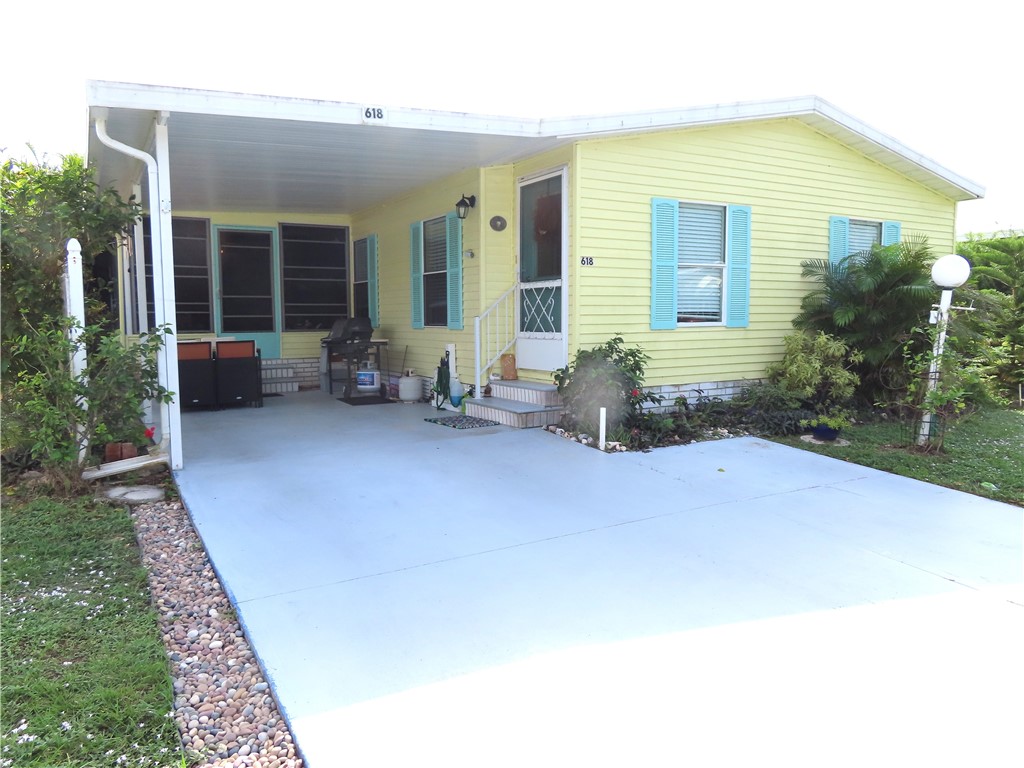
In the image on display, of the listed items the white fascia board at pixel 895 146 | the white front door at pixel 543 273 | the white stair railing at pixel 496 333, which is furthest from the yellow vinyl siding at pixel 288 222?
the white fascia board at pixel 895 146

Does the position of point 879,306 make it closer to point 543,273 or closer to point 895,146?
point 895,146

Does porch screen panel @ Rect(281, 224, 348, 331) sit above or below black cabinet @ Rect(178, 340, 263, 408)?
above

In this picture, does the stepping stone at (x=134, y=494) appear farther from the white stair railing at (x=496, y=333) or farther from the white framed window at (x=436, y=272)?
the white framed window at (x=436, y=272)

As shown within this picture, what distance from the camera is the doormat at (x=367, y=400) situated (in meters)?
9.10

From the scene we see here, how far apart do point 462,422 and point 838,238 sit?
5057 millimetres

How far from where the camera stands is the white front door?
7277 millimetres

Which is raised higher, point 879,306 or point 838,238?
point 838,238

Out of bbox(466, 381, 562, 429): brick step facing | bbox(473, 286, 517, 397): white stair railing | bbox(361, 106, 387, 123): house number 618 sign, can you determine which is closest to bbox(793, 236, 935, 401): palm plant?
bbox(466, 381, 562, 429): brick step facing

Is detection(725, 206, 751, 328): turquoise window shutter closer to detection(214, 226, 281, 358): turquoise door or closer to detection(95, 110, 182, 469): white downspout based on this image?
detection(95, 110, 182, 469): white downspout

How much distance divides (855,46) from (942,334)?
5.89 metres

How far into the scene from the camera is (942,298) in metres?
6.46

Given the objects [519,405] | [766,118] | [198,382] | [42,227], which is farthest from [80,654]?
[766,118]

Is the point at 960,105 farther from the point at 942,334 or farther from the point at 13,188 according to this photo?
the point at 13,188

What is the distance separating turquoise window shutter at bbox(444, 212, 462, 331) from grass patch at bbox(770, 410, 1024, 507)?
3704 mm
